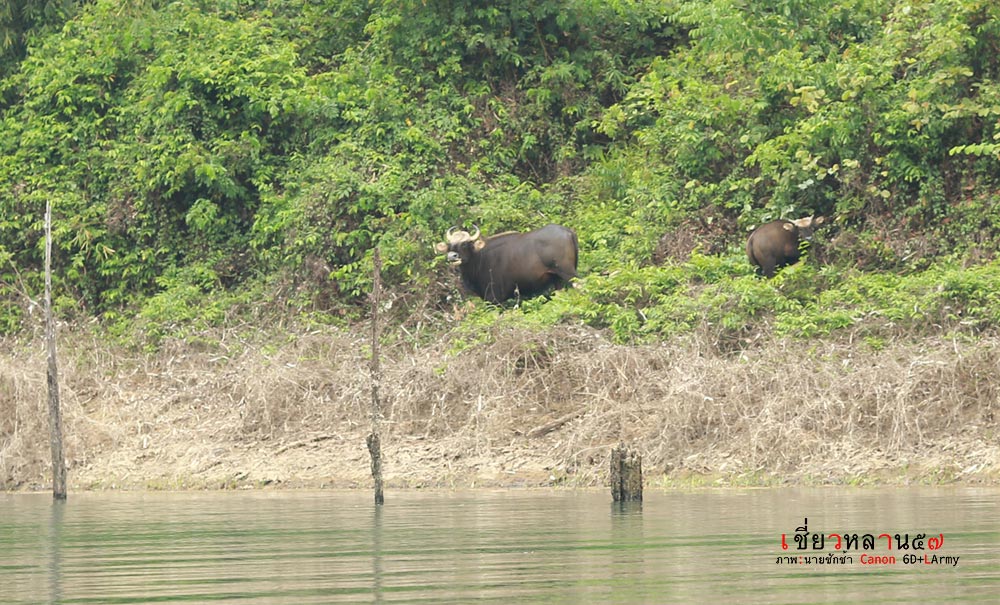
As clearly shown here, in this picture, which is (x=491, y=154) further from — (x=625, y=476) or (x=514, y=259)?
(x=625, y=476)

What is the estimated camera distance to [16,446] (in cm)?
2364

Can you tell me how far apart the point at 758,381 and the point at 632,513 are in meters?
4.39

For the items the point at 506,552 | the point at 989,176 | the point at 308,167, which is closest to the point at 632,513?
the point at 506,552

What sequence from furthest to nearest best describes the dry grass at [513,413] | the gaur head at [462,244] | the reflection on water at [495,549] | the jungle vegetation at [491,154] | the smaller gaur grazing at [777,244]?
the gaur head at [462,244]
the smaller gaur grazing at [777,244]
the jungle vegetation at [491,154]
the dry grass at [513,413]
the reflection on water at [495,549]

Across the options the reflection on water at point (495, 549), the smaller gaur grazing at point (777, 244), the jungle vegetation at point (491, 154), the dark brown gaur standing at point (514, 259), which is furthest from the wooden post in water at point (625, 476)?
the dark brown gaur standing at point (514, 259)

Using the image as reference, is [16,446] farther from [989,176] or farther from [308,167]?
[989,176]

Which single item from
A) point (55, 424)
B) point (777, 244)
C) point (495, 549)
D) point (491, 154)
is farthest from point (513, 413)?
point (495, 549)

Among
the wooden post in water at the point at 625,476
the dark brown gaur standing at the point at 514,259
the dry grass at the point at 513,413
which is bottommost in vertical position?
the wooden post in water at the point at 625,476

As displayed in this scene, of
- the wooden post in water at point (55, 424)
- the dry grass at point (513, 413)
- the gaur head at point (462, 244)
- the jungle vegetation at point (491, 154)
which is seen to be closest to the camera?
the dry grass at point (513, 413)

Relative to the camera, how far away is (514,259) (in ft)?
81.6

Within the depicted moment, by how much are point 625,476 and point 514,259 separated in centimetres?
805

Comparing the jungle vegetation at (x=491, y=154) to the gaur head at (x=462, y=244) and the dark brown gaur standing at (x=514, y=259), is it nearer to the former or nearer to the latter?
the dark brown gaur standing at (x=514, y=259)

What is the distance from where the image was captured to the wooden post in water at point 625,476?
17.2 metres

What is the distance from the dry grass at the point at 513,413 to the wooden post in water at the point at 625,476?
2.75 metres
